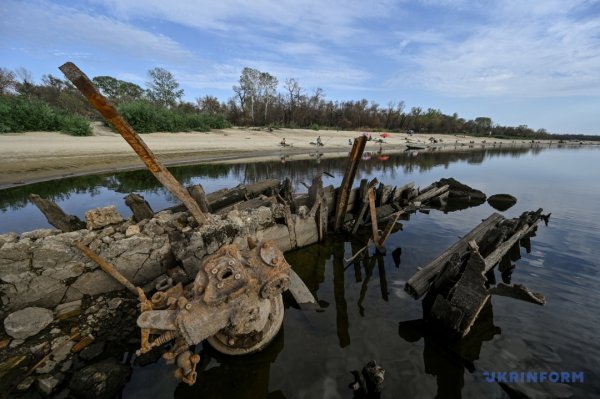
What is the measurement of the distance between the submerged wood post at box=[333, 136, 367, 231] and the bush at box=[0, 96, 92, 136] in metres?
29.1

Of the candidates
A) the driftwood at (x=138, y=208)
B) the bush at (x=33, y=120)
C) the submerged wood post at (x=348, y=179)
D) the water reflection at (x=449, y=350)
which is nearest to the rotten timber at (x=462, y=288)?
the water reflection at (x=449, y=350)

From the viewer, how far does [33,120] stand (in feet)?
78.8

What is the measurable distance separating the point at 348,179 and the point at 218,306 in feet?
22.4

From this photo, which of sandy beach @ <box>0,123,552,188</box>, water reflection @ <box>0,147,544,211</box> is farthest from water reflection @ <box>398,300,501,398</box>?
sandy beach @ <box>0,123,552,188</box>

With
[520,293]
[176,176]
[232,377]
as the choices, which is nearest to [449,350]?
[520,293]

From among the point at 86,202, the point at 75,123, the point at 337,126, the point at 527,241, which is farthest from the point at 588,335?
the point at 337,126

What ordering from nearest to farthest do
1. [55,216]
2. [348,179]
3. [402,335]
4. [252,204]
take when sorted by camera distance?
[402,335] < [55,216] < [252,204] < [348,179]

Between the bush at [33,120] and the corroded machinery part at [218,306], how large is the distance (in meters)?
30.6

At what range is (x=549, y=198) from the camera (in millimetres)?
17062

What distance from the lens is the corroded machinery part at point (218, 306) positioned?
311cm

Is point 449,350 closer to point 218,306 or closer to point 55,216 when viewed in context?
point 218,306

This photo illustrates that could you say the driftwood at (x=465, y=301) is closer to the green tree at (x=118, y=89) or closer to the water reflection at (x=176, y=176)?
the water reflection at (x=176, y=176)

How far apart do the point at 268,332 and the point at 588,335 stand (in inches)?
266

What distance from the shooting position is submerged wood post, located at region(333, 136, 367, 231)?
28.3 ft
